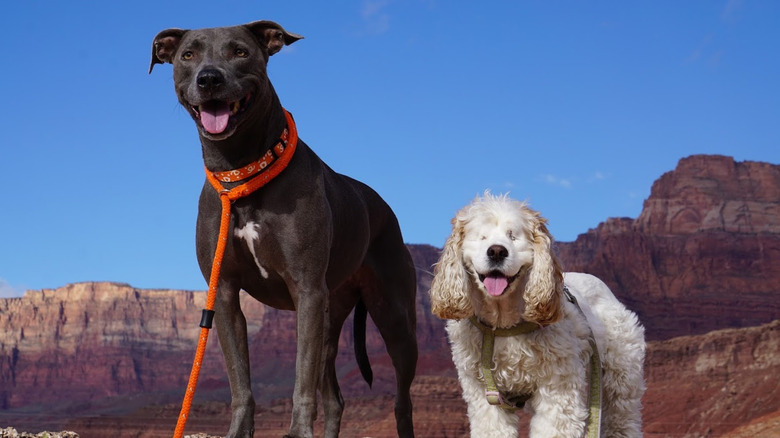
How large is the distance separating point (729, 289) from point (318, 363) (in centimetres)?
11600

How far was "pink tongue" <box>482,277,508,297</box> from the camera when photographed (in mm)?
6277

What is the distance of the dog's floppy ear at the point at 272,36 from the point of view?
7051 millimetres

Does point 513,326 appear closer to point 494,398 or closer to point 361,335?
point 494,398

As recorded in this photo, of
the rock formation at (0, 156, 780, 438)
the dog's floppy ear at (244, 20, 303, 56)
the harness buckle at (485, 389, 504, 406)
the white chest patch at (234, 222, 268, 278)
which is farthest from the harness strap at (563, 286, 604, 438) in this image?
the rock formation at (0, 156, 780, 438)

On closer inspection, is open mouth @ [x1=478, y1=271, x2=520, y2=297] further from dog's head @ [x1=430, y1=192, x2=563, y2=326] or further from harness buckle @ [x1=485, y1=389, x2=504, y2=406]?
harness buckle @ [x1=485, y1=389, x2=504, y2=406]

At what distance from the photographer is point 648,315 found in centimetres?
10838

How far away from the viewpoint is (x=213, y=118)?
21.4ft

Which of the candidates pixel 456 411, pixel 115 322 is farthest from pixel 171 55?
pixel 115 322

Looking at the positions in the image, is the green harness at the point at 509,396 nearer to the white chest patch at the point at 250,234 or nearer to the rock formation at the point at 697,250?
the white chest patch at the point at 250,234

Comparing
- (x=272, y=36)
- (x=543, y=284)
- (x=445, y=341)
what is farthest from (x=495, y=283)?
(x=445, y=341)

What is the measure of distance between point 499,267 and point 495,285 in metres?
0.12

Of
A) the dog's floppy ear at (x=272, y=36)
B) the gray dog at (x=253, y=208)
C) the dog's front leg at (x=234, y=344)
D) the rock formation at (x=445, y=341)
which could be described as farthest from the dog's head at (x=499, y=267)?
the rock formation at (x=445, y=341)

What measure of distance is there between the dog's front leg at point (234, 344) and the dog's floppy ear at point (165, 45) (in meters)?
1.78

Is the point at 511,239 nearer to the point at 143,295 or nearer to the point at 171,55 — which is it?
the point at 171,55
